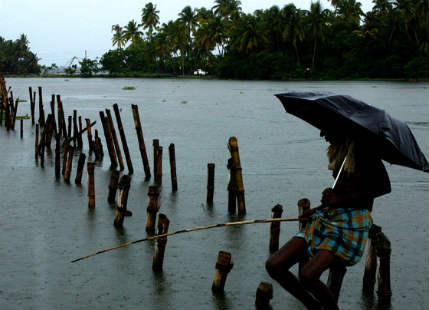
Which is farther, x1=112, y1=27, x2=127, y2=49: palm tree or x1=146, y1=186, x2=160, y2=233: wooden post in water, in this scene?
x1=112, y1=27, x2=127, y2=49: palm tree

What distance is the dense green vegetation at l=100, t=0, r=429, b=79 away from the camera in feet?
227

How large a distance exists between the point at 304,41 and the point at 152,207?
75666 millimetres

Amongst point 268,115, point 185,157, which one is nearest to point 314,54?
point 268,115

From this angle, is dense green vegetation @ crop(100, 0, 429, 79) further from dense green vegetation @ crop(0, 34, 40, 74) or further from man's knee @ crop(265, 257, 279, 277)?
man's knee @ crop(265, 257, 279, 277)

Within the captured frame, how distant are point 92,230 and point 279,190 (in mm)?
3478

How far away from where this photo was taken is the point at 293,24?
75875mm

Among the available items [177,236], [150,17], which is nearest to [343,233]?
[177,236]

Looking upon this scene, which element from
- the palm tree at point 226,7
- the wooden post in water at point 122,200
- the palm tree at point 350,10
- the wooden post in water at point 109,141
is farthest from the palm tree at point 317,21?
the wooden post in water at point 122,200

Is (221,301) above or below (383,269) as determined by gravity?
below

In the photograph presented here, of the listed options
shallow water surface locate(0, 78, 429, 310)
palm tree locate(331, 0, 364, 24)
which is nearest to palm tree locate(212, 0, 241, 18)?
palm tree locate(331, 0, 364, 24)

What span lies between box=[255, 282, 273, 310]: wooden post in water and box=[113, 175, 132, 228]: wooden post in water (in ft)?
7.94

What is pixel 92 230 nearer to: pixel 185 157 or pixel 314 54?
pixel 185 157

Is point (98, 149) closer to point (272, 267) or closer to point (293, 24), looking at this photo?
point (272, 267)

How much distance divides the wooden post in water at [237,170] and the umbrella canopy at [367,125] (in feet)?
10.3
